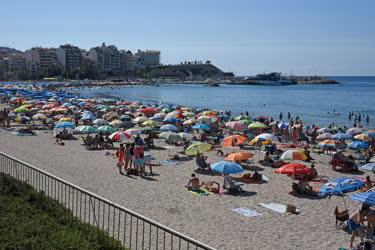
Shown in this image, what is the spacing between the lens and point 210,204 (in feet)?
46.3

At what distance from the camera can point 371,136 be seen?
27703 millimetres

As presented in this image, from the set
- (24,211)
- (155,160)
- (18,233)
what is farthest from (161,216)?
(155,160)

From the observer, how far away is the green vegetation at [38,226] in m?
5.98

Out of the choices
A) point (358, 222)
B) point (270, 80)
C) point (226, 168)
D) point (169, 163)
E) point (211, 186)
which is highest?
point (270, 80)

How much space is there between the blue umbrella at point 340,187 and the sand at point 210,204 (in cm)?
27

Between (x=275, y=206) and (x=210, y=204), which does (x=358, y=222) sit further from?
(x=210, y=204)

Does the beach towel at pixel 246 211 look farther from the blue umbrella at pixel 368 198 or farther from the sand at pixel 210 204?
the blue umbrella at pixel 368 198

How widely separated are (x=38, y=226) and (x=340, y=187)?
1135cm

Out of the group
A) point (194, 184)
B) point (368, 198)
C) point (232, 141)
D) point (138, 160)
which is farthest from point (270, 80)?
point (368, 198)

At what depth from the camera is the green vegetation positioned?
598 centimetres

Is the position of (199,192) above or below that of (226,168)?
below

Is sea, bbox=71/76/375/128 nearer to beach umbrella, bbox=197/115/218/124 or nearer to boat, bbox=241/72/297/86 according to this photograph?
beach umbrella, bbox=197/115/218/124

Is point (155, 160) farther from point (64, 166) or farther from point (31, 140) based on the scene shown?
point (31, 140)

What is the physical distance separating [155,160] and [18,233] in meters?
15.5
